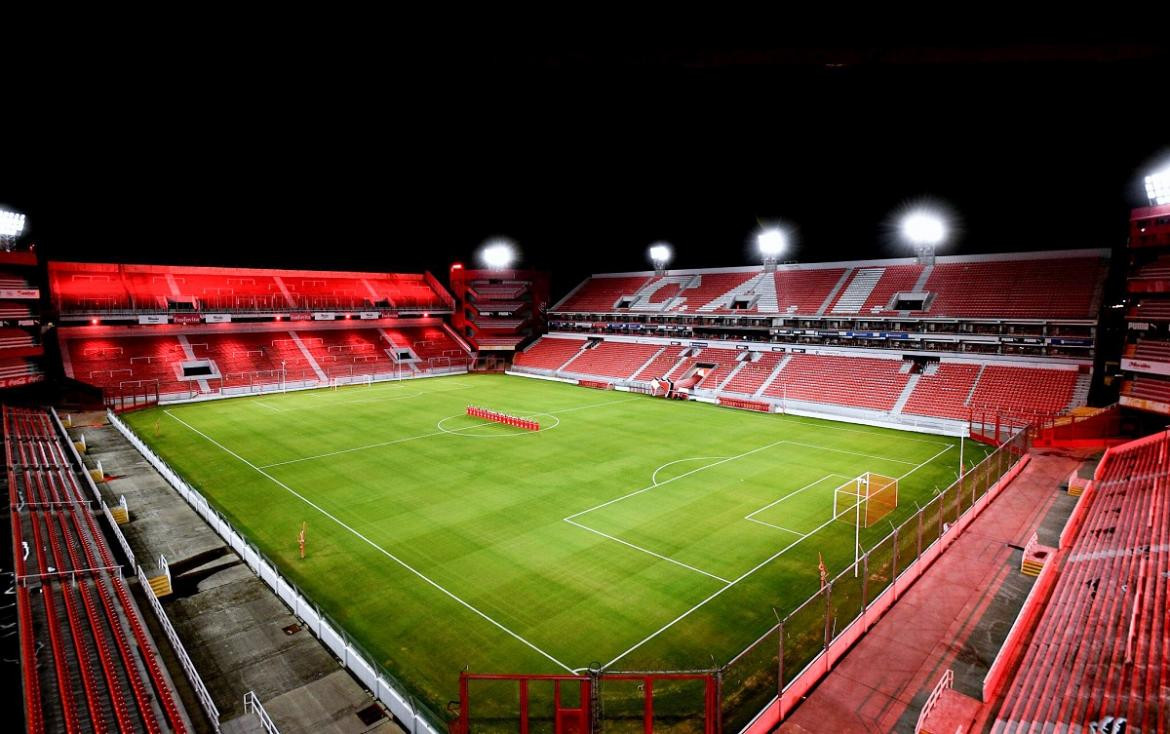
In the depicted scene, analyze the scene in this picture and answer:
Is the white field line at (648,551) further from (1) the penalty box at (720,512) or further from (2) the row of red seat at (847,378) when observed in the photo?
(2) the row of red seat at (847,378)

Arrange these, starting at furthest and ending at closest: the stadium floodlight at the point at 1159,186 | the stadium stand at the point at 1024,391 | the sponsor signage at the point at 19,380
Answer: the sponsor signage at the point at 19,380
the stadium stand at the point at 1024,391
the stadium floodlight at the point at 1159,186

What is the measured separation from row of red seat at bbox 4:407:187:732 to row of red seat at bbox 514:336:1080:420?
33733 mm

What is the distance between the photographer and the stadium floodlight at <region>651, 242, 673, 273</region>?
55.1 metres

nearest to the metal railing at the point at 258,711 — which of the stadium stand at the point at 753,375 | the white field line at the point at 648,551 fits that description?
the white field line at the point at 648,551

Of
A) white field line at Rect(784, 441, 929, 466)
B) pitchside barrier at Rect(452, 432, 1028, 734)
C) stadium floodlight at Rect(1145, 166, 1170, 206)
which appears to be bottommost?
pitchside barrier at Rect(452, 432, 1028, 734)

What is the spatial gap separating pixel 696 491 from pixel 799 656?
980 centimetres

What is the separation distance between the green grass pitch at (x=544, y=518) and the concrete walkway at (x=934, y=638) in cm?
232

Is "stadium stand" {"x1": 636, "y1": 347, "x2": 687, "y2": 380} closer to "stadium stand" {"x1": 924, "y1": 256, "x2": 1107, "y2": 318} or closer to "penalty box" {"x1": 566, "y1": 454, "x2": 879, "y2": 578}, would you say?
"stadium stand" {"x1": 924, "y1": 256, "x2": 1107, "y2": 318}

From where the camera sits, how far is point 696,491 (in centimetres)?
→ 2128

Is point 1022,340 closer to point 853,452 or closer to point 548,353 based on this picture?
point 853,452

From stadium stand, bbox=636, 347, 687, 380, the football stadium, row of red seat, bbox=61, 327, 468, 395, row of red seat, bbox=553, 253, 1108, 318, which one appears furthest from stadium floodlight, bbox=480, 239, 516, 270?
stadium stand, bbox=636, 347, 687, 380

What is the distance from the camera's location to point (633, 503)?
791 inches

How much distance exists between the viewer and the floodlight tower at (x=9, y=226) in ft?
104

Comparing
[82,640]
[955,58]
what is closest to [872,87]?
[955,58]
